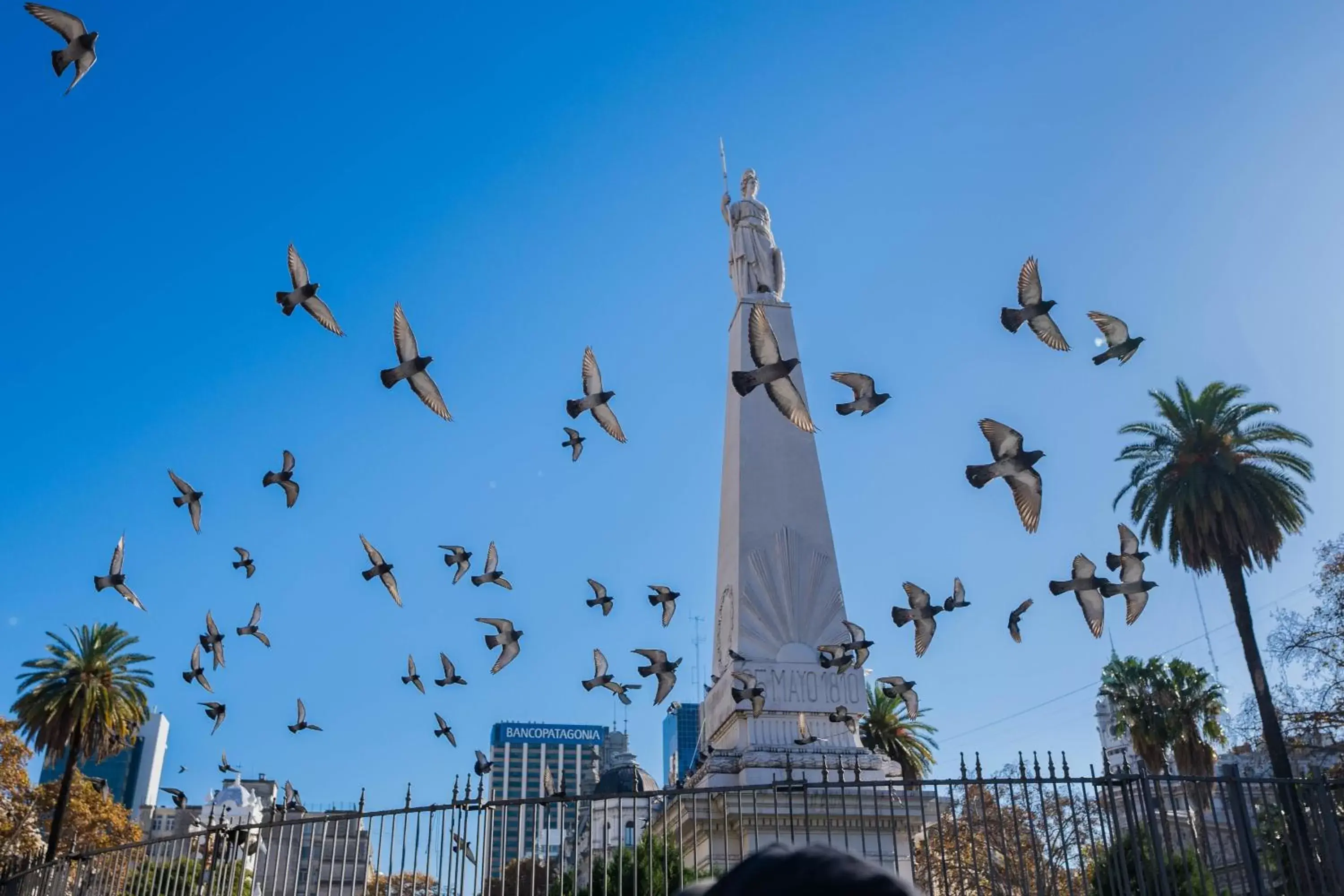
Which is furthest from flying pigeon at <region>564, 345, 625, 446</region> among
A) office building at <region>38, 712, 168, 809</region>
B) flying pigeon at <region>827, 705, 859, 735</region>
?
office building at <region>38, 712, 168, 809</region>

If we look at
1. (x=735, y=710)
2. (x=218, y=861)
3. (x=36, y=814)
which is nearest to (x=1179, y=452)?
(x=735, y=710)

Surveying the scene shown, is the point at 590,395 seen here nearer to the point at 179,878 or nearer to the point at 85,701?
the point at 179,878

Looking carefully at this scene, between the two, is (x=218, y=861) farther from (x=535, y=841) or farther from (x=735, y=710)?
(x=735, y=710)

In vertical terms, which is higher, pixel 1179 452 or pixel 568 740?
pixel 568 740

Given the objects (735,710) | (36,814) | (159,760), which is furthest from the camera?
(159,760)

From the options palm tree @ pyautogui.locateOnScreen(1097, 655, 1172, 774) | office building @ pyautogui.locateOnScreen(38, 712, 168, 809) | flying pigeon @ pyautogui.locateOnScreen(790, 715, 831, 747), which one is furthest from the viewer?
office building @ pyautogui.locateOnScreen(38, 712, 168, 809)

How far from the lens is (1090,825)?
9.36 metres

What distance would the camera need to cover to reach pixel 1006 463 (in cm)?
1228

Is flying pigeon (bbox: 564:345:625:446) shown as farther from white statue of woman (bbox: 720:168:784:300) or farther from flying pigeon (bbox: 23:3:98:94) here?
white statue of woman (bbox: 720:168:784:300)

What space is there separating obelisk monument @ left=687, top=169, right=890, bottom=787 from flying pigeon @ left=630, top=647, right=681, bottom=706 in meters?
3.84

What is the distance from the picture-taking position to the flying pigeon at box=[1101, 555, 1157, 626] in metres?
13.5

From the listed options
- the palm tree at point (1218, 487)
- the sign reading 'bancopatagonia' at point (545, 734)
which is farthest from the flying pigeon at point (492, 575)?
the sign reading 'bancopatagonia' at point (545, 734)

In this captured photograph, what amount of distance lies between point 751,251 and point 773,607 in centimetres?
927

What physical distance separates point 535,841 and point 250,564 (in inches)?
241
